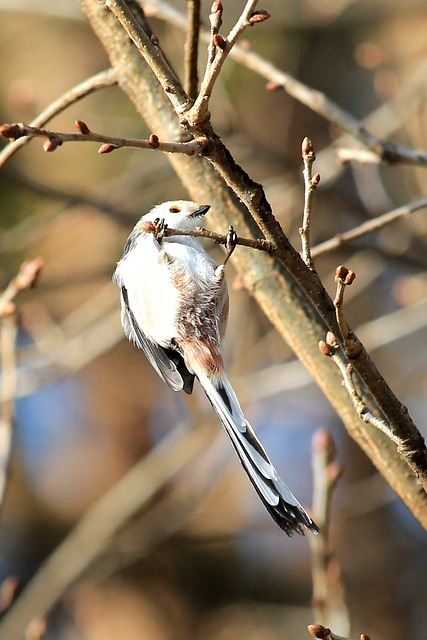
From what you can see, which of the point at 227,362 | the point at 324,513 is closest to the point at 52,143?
the point at 324,513

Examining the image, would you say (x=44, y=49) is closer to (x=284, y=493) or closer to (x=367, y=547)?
(x=367, y=547)

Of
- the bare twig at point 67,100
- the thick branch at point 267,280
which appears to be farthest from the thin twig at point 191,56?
the bare twig at point 67,100

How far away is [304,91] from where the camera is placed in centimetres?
271

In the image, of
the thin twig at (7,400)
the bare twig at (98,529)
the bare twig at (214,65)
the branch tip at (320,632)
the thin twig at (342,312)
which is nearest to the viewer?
the bare twig at (214,65)

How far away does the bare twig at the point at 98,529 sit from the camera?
14.0ft

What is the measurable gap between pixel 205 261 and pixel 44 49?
4.61 m

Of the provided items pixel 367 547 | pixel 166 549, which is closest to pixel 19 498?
pixel 166 549

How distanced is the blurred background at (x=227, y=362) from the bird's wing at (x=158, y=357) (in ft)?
3.38

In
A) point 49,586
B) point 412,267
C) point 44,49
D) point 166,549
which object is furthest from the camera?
point 44,49

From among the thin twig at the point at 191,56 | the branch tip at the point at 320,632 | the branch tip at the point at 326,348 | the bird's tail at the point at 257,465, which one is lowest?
the branch tip at the point at 320,632

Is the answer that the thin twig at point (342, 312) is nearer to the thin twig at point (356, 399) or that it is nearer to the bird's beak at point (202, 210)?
the thin twig at point (356, 399)

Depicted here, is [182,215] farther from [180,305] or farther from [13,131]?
[13,131]

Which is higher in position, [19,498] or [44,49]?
[44,49]

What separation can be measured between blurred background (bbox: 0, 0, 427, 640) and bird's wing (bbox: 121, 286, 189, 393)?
40.5 inches
